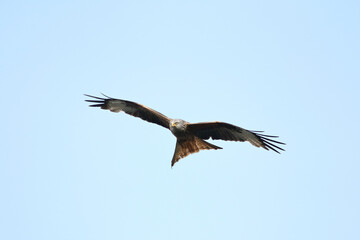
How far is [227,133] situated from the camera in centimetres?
1253

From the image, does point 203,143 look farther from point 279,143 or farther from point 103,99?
point 103,99

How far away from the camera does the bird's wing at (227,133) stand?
40.3 ft

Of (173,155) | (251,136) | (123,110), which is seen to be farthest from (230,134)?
(123,110)

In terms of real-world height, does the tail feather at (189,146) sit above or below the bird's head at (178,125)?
below

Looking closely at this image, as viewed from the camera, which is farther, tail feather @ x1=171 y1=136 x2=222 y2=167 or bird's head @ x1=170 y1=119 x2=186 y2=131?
tail feather @ x1=171 y1=136 x2=222 y2=167

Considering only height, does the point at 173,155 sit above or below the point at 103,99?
below

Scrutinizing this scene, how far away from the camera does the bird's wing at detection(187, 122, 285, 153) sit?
12.3 meters

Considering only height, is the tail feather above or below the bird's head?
below

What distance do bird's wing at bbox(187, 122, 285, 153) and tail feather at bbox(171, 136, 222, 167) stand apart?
6.3 inches

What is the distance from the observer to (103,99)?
13.4 meters

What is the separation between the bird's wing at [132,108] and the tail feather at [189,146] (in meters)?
0.62

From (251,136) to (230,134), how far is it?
0.44 meters

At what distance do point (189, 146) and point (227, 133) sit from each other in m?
0.85

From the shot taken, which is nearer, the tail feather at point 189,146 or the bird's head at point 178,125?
the bird's head at point 178,125
